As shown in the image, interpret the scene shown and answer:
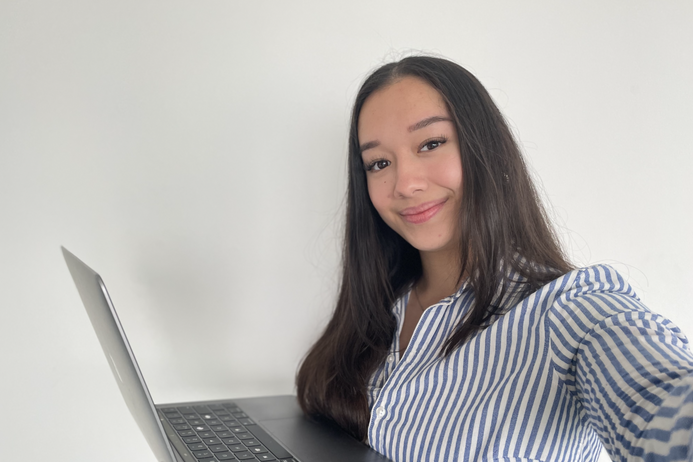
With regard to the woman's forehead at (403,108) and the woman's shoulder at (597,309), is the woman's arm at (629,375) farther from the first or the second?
the woman's forehead at (403,108)

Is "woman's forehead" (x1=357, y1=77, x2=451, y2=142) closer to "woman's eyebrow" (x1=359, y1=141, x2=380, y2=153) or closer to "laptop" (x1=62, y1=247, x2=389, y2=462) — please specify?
"woman's eyebrow" (x1=359, y1=141, x2=380, y2=153)

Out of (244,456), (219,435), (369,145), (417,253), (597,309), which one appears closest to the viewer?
(597,309)

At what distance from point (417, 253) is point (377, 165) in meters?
0.28

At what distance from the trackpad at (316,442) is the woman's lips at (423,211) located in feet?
1.46

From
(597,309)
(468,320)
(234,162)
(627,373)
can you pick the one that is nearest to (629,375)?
(627,373)

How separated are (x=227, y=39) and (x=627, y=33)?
42.4 inches

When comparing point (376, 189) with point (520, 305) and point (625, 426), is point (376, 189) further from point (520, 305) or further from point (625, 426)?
point (625, 426)

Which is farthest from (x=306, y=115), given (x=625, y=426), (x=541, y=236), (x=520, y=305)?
(x=625, y=426)

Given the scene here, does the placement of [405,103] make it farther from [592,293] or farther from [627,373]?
[627,373]

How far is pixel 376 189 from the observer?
47.9 inches

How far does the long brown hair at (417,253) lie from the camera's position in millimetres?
1063

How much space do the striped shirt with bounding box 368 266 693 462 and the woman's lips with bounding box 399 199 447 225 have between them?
0.50 ft

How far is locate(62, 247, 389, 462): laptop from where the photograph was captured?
76cm

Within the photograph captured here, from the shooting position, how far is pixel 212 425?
1.13 meters
